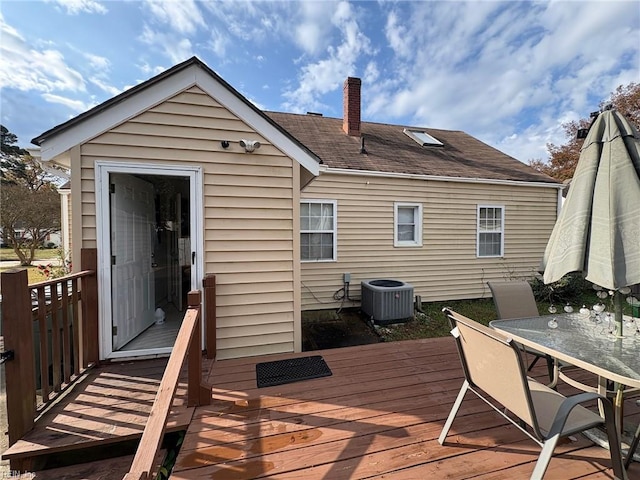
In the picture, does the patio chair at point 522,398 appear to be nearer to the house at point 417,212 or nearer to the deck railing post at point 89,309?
the deck railing post at point 89,309

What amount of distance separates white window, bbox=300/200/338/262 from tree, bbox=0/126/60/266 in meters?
13.1

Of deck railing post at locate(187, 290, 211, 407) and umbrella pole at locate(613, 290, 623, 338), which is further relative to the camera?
deck railing post at locate(187, 290, 211, 407)

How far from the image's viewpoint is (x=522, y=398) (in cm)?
157

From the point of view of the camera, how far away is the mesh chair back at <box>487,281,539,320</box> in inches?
123

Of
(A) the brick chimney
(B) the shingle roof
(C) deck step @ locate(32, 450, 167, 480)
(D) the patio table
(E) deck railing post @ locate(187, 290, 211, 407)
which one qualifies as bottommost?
(C) deck step @ locate(32, 450, 167, 480)

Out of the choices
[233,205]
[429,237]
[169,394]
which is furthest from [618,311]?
[429,237]

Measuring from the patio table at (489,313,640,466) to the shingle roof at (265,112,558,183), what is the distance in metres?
4.95

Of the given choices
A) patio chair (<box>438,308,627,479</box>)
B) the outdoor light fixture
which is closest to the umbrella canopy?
patio chair (<box>438,308,627,479</box>)

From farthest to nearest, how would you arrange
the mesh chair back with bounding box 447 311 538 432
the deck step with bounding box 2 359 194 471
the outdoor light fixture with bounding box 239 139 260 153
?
the outdoor light fixture with bounding box 239 139 260 153 → the deck step with bounding box 2 359 194 471 → the mesh chair back with bounding box 447 311 538 432

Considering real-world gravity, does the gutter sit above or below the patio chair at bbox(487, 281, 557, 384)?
above

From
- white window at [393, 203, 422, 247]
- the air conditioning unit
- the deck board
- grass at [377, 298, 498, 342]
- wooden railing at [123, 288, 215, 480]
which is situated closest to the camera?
wooden railing at [123, 288, 215, 480]

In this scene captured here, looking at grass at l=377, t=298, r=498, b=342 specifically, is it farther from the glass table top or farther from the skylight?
the skylight

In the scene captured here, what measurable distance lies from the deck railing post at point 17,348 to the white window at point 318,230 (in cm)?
477

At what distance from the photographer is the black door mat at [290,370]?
297 cm
